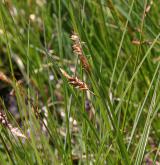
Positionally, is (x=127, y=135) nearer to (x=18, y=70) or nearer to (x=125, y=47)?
(x=125, y=47)

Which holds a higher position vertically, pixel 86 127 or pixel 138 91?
pixel 86 127

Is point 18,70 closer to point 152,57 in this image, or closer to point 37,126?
point 152,57

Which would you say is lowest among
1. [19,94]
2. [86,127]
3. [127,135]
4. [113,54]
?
[127,135]

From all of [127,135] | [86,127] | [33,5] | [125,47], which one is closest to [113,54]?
[125,47]

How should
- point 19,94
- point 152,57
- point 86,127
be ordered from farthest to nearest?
point 152,57, point 86,127, point 19,94

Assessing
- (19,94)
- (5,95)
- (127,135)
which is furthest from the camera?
(5,95)

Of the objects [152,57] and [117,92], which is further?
[152,57]

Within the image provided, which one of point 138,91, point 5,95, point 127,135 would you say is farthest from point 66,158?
point 5,95
